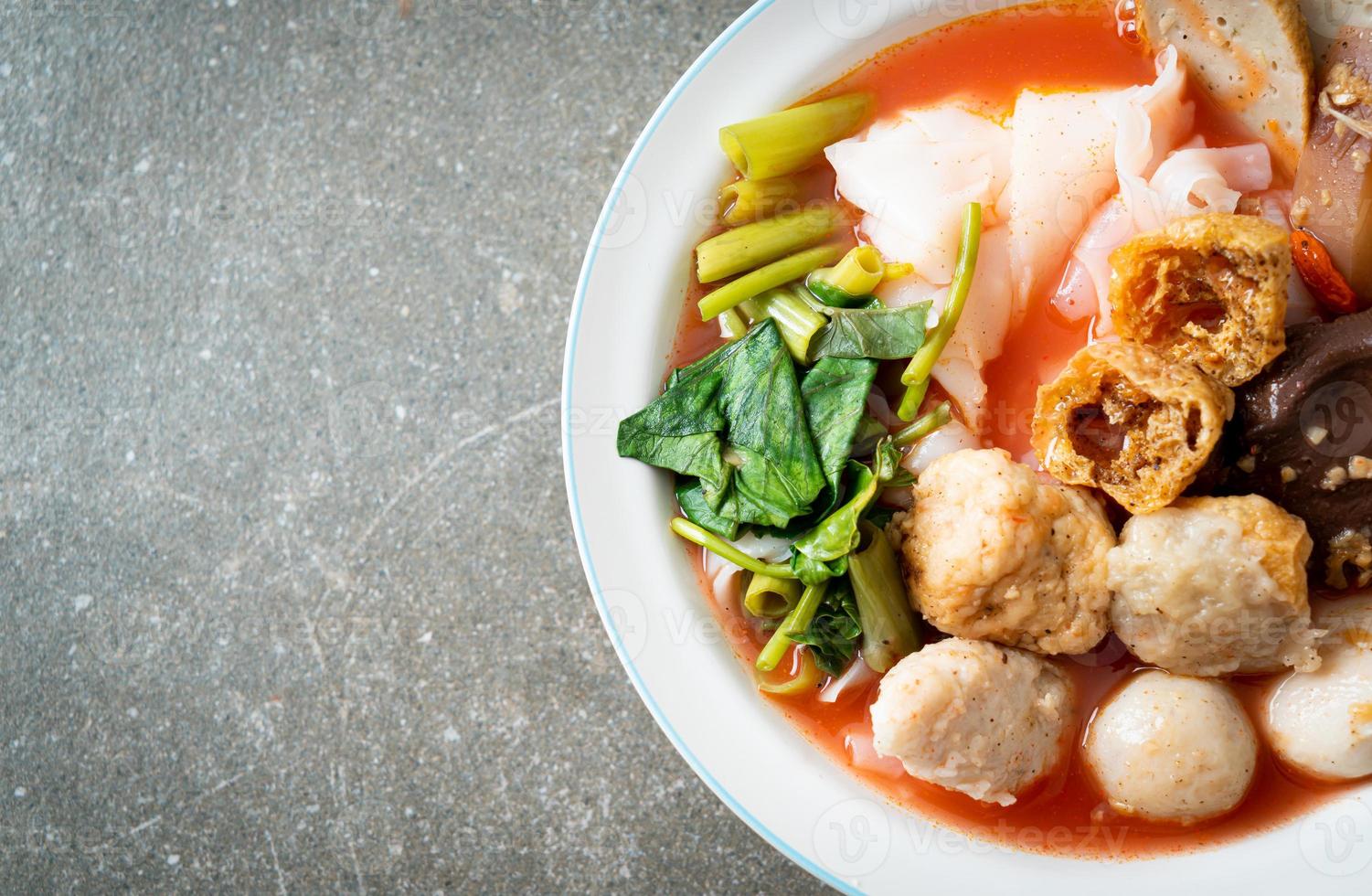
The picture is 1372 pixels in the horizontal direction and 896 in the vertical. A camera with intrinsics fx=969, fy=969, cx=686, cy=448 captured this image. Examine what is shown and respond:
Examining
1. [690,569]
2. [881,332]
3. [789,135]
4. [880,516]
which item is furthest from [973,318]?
[690,569]

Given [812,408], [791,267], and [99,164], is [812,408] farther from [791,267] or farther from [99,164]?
[99,164]

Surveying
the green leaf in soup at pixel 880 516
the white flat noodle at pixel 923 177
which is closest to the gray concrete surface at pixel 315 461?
the white flat noodle at pixel 923 177

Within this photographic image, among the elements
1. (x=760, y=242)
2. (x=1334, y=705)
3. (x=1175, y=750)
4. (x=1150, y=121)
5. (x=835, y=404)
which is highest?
(x=1150, y=121)

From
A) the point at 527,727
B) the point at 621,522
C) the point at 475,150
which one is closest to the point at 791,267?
the point at 621,522

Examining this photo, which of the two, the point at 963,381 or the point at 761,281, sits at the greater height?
the point at 761,281

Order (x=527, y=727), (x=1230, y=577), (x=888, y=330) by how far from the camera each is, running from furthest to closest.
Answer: (x=527, y=727), (x=888, y=330), (x=1230, y=577)

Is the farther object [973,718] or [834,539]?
[834,539]

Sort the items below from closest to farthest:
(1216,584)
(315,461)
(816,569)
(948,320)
Answer: (1216,584), (816,569), (948,320), (315,461)

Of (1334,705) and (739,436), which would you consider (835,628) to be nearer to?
(739,436)
